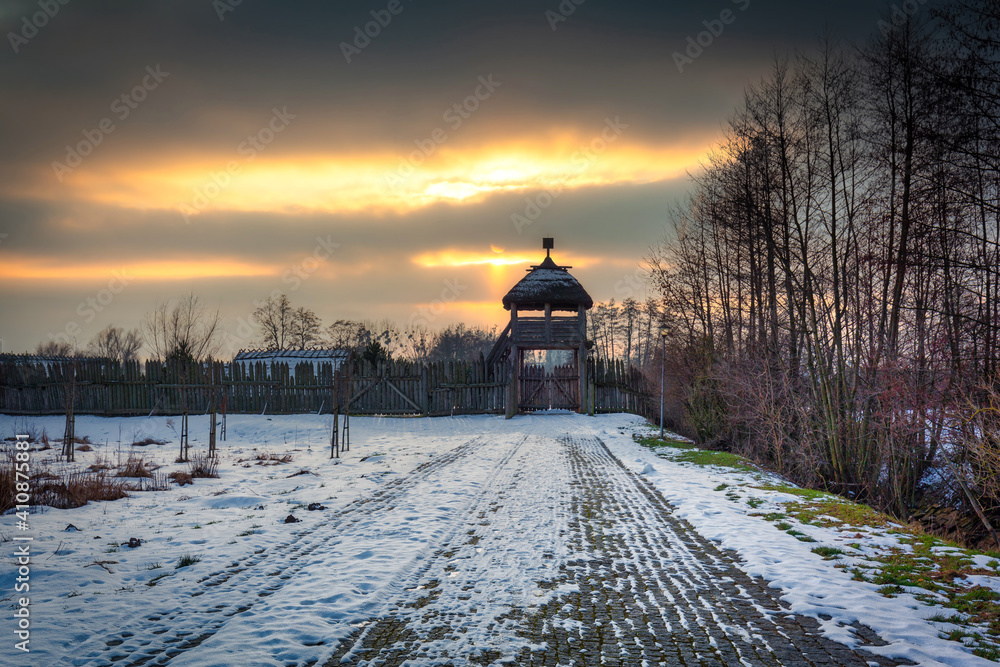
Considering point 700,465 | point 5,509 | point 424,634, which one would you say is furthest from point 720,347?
point 5,509

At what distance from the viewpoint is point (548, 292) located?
26906 millimetres

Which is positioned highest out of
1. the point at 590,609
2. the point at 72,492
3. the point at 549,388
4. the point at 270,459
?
the point at 549,388

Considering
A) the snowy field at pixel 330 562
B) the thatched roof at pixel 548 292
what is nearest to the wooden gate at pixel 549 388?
the thatched roof at pixel 548 292

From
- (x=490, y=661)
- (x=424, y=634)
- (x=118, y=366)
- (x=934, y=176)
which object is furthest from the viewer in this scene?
(x=118, y=366)

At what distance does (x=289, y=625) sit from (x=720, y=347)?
17.5 metres

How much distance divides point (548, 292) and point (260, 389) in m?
14.0

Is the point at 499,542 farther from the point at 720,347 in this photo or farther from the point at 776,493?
the point at 720,347

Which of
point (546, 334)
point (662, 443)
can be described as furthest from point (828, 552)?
point (546, 334)

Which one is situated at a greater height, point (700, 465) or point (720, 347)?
point (720, 347)

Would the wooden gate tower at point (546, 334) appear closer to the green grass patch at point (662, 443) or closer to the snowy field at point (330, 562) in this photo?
the green grass patch at point (662, 443)

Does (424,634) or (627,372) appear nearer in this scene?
(424,634)

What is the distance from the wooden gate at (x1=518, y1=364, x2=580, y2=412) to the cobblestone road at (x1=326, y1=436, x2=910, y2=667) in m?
20.5

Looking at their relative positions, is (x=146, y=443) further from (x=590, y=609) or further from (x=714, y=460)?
(x=590, y=609)

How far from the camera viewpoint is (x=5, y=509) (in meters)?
7.28
